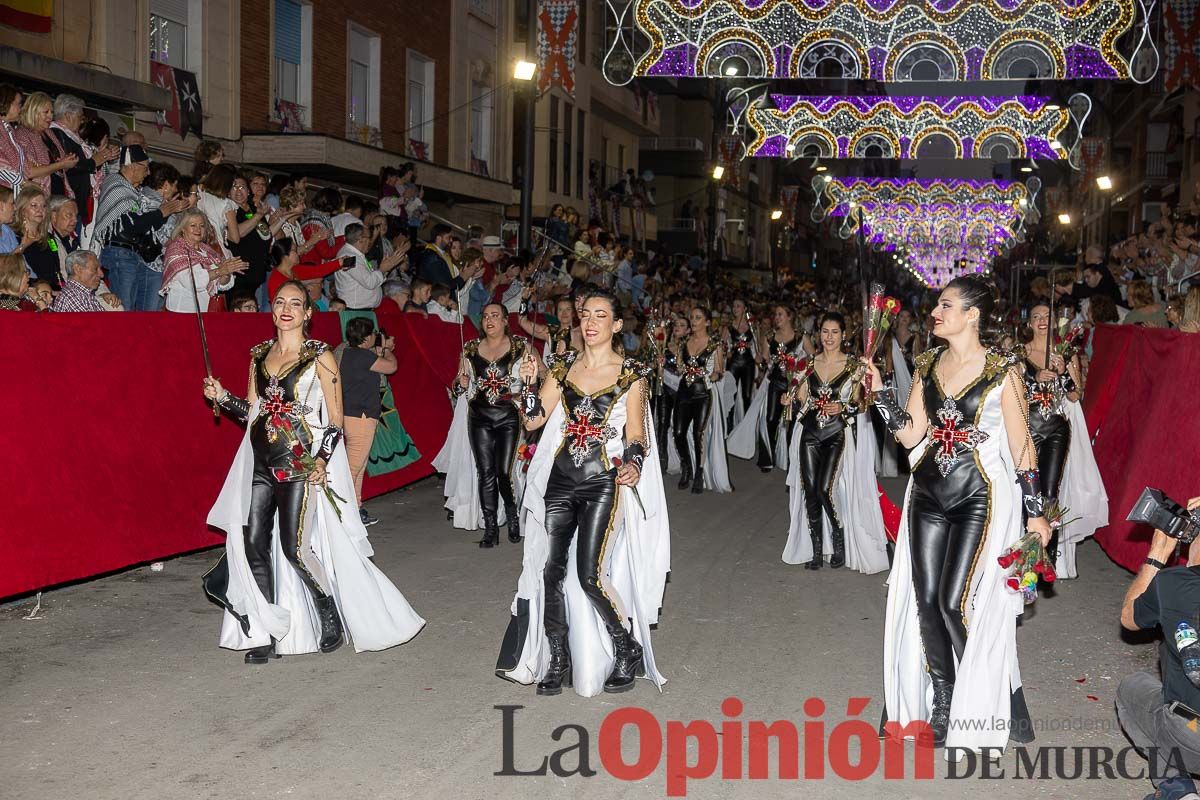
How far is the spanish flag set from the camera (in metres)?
14.5

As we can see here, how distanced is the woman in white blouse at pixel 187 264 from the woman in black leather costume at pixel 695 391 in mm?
5477

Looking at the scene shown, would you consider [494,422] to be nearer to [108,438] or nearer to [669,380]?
[108,438]

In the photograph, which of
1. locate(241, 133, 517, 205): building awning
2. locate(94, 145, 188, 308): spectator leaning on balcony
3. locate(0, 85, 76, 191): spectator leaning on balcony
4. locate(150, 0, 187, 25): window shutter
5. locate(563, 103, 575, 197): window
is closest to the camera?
locate(0, 85, 76, 191): spectator leaning on balcony

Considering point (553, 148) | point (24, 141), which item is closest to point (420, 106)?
point (553, 148)

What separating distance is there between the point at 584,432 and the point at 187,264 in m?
5.31

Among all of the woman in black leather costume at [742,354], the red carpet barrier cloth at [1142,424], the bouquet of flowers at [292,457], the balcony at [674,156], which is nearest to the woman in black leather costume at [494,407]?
the bouquet of flowers at [292,457]

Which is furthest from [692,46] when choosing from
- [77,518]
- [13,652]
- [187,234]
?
[13,652]

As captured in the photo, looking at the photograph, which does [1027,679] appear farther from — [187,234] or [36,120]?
[36,120]

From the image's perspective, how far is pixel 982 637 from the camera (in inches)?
229

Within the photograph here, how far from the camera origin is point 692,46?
17.3 m

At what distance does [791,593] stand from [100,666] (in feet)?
15.1

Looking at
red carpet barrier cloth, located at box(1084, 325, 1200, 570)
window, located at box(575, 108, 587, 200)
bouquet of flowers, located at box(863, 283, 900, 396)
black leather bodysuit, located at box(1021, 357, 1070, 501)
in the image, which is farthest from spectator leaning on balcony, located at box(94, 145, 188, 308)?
window, located at box(575, 108, 587, 200)

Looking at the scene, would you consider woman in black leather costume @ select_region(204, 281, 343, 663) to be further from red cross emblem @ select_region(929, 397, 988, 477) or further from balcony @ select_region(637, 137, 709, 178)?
balcony @ select_region(637, 137, 709, 178)

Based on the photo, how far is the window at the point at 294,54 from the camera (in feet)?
69.0
